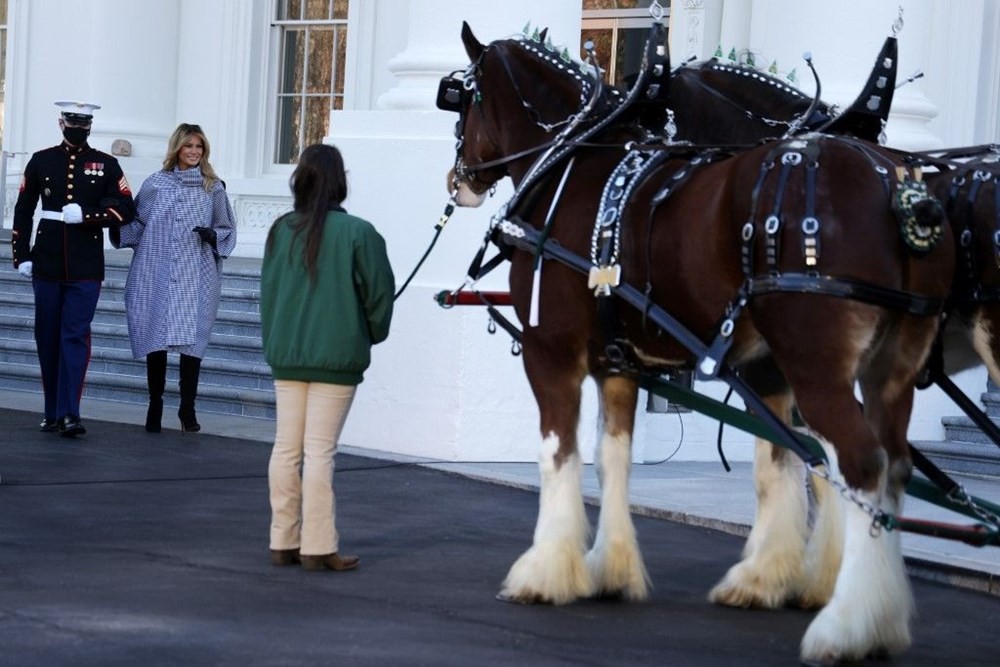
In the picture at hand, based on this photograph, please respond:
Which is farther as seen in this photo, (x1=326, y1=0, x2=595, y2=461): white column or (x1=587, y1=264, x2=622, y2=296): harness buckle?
(x1=326, y1=0, x2=595, y2=461): white column

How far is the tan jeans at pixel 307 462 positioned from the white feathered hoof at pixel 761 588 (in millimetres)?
1630

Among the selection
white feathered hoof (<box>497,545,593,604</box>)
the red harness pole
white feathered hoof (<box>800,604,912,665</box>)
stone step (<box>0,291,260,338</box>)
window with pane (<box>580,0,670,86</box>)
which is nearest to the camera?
white feathered hoof (<box>800,604,912,665</box>)

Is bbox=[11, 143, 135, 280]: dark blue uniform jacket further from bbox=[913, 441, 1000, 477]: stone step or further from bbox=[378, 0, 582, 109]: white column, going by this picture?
bbox=[913, 441, 1000, 477]: stone step

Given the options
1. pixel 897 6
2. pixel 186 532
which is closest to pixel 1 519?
pixel 186 532

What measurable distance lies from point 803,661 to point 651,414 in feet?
19.7

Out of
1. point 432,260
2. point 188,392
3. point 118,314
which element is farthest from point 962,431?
point 118,314

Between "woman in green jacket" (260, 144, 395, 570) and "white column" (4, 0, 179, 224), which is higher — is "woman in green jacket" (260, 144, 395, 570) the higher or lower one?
the lower one

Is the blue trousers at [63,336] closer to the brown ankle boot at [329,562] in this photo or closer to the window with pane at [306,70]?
the brown ankle boot at [329,562]

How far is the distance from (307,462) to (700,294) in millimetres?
2045

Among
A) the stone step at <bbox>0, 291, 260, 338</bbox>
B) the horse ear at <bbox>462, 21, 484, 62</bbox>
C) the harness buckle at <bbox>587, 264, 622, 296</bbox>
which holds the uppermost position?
the horse ear at <bbox>462, 21, 484, 62</bbox>

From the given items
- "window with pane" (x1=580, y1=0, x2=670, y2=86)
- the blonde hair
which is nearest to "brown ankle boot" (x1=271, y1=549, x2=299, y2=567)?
the blonde hair

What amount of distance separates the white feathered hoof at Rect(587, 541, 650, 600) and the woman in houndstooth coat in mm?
5429

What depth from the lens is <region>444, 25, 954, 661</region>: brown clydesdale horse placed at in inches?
231

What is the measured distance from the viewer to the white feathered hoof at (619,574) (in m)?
7.11
